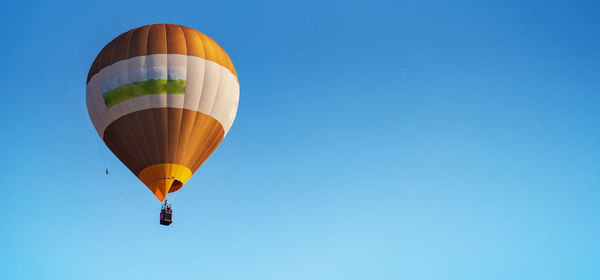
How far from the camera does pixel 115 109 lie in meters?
19.8

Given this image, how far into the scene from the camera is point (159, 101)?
19422 mm

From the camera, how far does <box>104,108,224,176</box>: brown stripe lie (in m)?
19.4

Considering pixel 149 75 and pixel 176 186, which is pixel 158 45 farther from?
pixel 176 186

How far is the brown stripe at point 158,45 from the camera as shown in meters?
19.9

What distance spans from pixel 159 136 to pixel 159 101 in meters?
1.17

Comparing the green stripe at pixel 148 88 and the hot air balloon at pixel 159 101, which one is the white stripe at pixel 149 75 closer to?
the hot air balloon at pixel 159 101

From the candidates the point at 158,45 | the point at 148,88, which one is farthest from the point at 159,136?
the point at 158,45

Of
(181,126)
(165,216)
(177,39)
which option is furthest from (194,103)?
(165,216)

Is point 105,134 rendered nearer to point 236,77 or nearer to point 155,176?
point 155,176

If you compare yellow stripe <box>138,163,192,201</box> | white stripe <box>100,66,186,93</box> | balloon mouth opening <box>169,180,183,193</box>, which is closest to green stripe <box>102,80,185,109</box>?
white stripe <box>100,66,186,93</box>

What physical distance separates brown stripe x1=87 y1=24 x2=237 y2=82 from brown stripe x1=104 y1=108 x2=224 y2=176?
6.82 feet

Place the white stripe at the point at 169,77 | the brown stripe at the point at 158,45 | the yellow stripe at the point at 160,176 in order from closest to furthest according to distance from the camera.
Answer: the yellow stripe at the point at 160,176, the white stripe at the point at 169,77, the brown stripe at the point at 158,45

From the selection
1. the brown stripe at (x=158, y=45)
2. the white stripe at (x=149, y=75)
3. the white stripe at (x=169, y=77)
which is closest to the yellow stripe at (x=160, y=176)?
the white stripe at (x=169, y=77)

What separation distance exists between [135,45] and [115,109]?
231 centimetres
